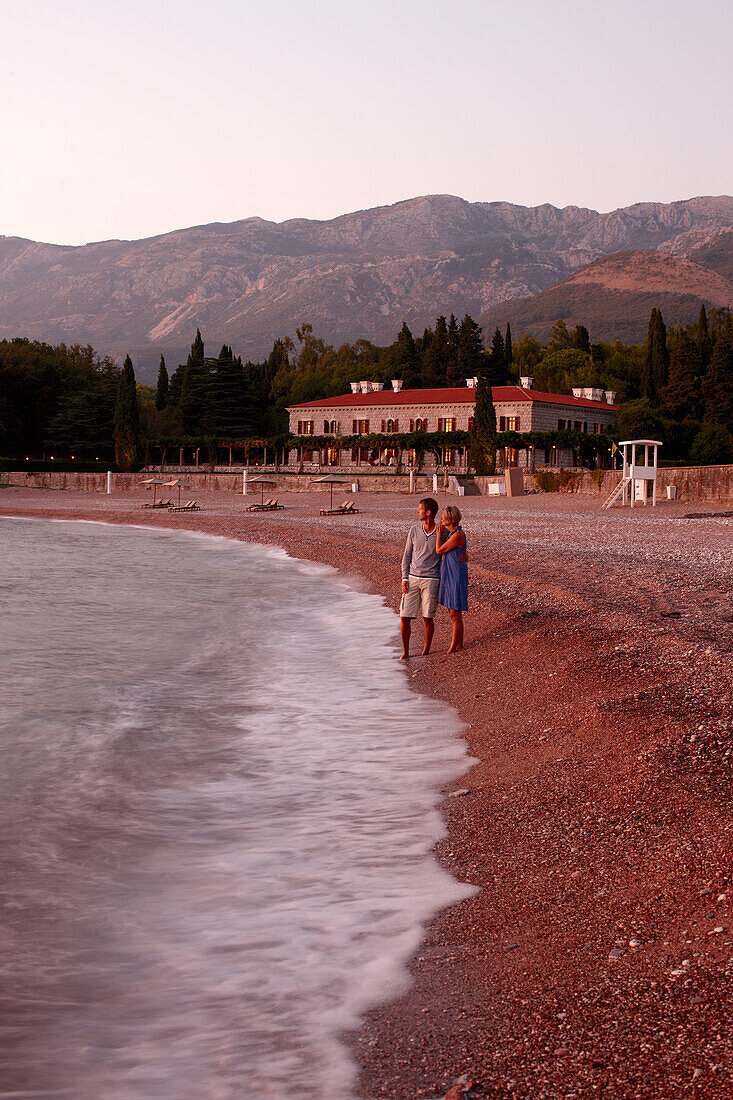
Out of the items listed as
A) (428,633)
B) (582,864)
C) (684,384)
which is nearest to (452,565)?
(428,633)

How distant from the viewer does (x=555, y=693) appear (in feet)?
27.8

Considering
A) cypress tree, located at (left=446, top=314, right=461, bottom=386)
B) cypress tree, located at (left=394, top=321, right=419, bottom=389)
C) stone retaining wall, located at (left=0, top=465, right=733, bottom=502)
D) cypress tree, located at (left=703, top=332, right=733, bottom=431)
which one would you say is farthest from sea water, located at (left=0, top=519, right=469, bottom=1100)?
cypress tree, located at (left=394, top=321, right=419, bottom=389)

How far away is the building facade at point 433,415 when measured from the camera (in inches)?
2827

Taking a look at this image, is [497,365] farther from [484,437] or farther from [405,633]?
[405,633]

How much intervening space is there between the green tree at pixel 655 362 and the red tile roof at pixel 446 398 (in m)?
3.51

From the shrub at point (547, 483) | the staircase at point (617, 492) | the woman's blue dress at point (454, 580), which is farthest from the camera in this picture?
the shrub at point (547, 483)

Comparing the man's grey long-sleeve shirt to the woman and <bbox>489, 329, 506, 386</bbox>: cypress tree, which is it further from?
<bbox>489, 329, 506, 386</bbox>: cypress tree

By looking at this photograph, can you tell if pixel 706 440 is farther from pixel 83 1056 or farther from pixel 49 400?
pixel 83 1056

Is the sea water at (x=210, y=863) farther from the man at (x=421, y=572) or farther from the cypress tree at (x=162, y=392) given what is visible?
the cypress tree at (x=162, y=392)

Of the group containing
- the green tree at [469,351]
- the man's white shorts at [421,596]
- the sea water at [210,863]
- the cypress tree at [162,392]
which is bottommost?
the sea water at [210,863]

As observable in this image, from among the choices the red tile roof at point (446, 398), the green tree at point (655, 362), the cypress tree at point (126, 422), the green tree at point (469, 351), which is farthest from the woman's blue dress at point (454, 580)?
the green tree at point (469, 351)

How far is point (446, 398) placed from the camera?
76438 mm

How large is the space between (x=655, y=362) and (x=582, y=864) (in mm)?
82126

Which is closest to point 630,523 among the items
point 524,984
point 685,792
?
point 685,792
